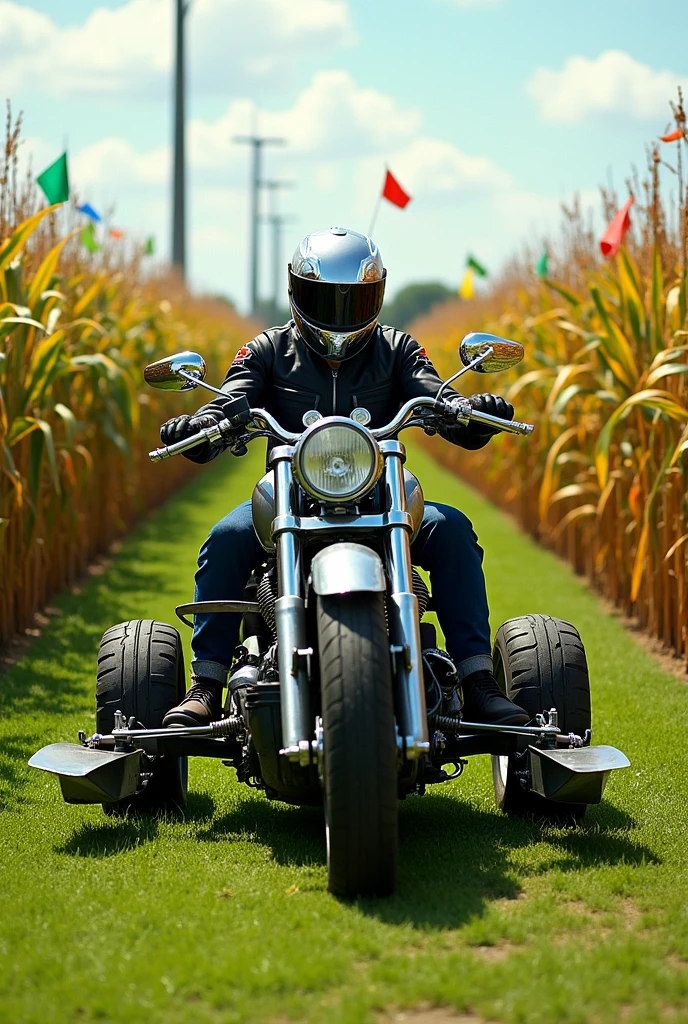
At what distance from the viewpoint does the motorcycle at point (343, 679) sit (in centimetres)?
349

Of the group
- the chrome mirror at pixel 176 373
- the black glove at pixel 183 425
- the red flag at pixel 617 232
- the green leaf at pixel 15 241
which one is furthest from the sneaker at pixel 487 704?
the red flag at pixel 617 232

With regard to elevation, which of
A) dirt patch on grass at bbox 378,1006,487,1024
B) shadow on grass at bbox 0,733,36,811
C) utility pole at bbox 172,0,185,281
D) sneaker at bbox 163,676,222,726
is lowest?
shadow on grass at bbox 0,733,36,811

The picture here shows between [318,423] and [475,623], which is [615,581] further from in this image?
[318,423]

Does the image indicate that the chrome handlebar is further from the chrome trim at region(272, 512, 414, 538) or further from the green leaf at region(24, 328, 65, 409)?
the green leaf at region(24, 328, 65, 409)

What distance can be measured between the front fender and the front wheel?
7 centimetres

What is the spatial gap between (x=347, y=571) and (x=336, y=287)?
1.16m

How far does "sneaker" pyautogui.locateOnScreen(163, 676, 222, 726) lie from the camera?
170 inches

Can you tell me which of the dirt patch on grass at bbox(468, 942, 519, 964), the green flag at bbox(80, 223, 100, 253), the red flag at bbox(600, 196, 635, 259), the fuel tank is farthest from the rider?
the green flag at bbox(80, 223, 100, 253)

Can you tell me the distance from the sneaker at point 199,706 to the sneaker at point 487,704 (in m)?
0.84

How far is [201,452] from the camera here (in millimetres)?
4387

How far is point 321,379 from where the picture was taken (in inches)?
185

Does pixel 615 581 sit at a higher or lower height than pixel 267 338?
lower

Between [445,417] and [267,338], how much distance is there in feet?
2.73

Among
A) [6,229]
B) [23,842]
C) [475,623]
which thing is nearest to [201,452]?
[475,623]
